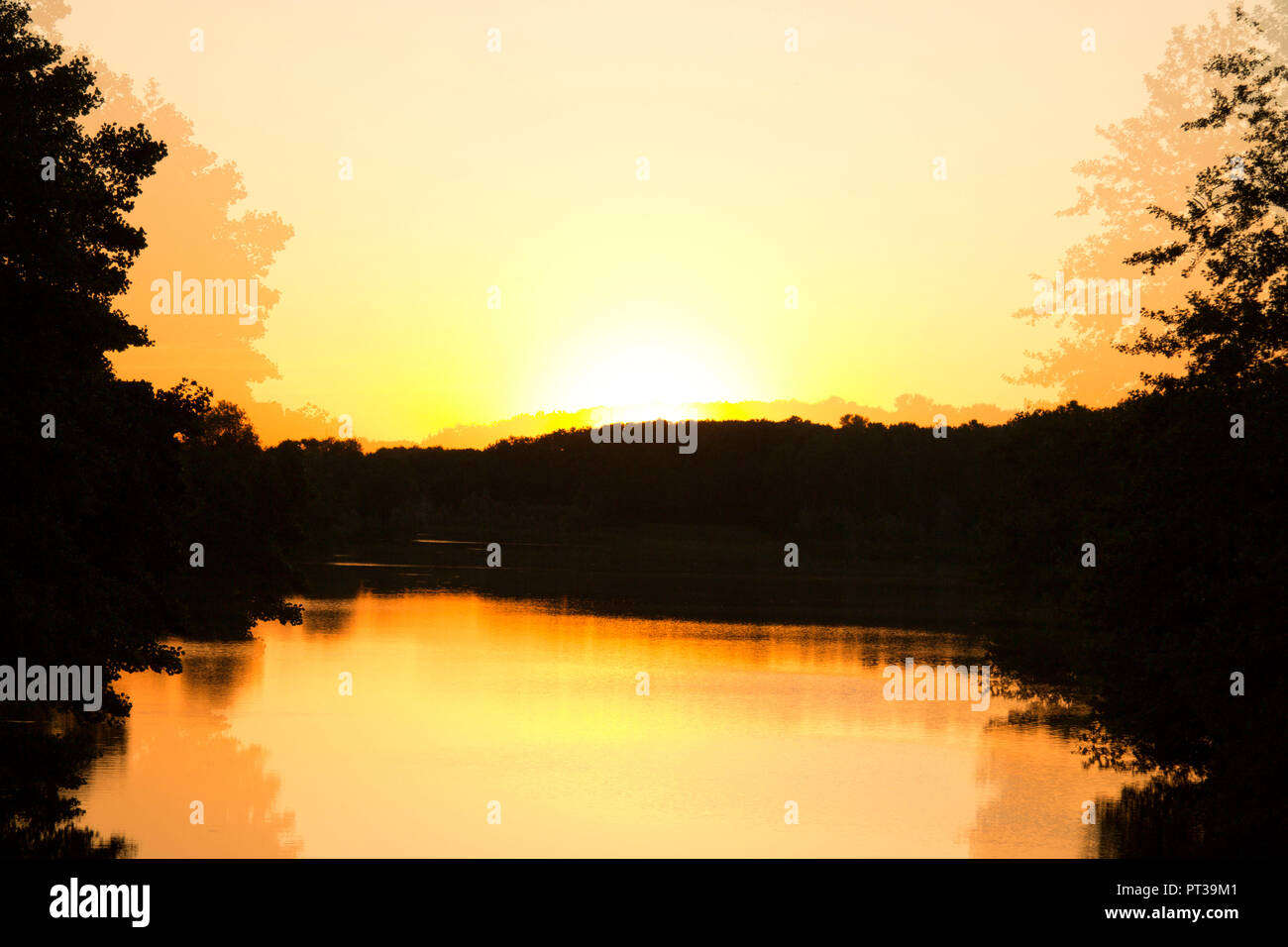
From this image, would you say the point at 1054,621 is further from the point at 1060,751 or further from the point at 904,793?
the point at 904,793

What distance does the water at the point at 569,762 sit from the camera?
30.0 m

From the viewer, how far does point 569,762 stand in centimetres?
3941

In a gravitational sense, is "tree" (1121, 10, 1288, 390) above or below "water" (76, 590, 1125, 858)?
above

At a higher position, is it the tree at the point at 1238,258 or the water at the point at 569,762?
the tree at the point at 1238,258

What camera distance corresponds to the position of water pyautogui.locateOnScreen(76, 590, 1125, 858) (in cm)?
2995

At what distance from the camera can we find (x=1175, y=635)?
26500mm

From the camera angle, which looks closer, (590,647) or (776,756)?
(776,756)

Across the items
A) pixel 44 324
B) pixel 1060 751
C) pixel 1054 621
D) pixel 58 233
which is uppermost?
pixel 58 233
